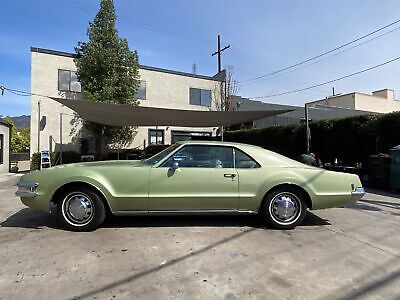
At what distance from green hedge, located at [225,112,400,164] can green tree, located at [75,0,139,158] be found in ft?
26.9

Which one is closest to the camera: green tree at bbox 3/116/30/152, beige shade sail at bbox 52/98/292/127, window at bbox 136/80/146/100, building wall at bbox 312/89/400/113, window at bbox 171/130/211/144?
beige shade sail at bbox 52/98/292/127

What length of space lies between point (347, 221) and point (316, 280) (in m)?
2.87

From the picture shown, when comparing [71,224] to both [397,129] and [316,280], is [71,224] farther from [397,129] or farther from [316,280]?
[397,129]

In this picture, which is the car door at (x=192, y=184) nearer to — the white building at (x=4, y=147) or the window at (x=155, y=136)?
the white building at (x=4, y=147)

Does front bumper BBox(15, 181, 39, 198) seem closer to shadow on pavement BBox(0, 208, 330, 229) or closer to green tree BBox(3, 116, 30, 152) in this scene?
shadow on pavement BBox(0, 208, 330, 229)

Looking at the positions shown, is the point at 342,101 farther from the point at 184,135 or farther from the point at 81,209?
the point at 81,209

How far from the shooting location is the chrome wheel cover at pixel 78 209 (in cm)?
492

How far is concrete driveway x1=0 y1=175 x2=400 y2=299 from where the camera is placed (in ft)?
10.3

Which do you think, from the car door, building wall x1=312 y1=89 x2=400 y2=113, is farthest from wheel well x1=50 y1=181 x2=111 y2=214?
building wall x1=312 y1=89 x2=400 y2=113

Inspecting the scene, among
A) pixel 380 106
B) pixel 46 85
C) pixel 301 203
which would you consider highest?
pixel 380 106

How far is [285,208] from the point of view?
521 cm

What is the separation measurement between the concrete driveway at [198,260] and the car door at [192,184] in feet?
1.27

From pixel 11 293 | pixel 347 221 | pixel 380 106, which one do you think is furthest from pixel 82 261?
pixel 380 106

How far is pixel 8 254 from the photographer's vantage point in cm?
400
